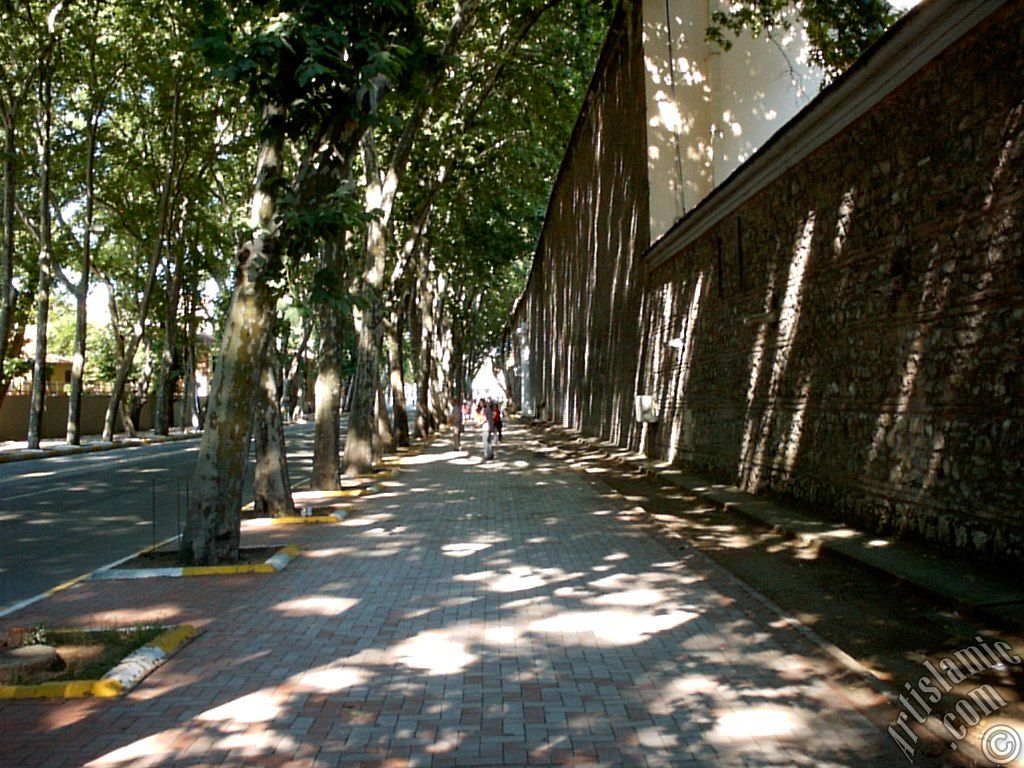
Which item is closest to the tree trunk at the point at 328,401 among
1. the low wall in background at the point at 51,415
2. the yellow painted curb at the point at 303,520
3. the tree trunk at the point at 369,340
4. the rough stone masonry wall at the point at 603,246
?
the tree trunk at the point at 369,340

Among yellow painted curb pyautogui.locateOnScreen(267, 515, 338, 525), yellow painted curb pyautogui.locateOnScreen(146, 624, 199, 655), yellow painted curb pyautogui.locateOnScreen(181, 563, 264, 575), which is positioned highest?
yellow painted curb pyautogui.locateOnScreen(267, 515, 338, 525)

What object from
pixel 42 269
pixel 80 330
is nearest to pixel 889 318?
pixel 42 269

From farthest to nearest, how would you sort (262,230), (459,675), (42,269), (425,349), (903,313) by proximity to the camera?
(425,349)
(42,269)
(903,313)
(262,230)
(459,675)

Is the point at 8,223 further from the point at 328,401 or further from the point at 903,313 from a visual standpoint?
the point at 903,313

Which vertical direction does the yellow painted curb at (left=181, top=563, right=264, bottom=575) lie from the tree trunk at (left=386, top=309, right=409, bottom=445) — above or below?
below

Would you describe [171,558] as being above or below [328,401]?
below

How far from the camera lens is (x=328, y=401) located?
1700cm

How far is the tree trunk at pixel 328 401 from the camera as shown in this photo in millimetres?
16656

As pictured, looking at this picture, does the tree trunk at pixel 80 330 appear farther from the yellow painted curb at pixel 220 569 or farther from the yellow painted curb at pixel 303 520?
the yellow painted curb at pixel 220 569

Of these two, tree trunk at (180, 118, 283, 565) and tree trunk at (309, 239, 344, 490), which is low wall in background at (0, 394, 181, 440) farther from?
tree trunk at (180, 118, 283, 565)

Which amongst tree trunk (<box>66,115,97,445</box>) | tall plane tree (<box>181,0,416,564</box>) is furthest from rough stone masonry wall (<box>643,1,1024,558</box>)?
tree trunk (<box>66,115,97,445</box>)

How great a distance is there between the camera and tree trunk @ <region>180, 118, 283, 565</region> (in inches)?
380

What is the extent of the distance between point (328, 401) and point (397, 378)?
39.8 feet

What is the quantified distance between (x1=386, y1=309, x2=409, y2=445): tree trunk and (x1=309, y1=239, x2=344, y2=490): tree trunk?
11064mm
